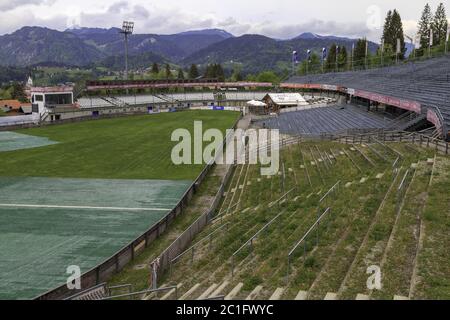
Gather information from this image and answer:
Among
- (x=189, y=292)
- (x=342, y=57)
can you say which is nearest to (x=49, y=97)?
(x=189, y=292)

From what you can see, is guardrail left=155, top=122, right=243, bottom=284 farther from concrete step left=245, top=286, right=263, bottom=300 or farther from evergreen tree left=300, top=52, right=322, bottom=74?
evergreen tree left=300, top=52, right=322, bottom=74

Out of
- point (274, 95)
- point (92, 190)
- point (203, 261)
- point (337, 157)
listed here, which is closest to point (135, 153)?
point (92, 190)

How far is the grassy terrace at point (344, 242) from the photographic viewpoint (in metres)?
10.6

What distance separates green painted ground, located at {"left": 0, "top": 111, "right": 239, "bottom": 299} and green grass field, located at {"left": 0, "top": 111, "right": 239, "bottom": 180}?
86mm

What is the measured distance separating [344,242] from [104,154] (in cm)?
3212

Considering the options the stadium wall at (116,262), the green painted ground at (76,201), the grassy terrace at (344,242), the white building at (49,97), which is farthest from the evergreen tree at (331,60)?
the stadium wall at (116,262)

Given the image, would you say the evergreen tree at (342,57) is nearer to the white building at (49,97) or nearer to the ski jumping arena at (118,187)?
the ski jumping arena at (118,187)

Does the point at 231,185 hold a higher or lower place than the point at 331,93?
lower

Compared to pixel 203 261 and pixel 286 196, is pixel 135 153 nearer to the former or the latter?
pixel 286 196

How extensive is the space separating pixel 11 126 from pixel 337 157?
5146 cm

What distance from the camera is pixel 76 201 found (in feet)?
82.7

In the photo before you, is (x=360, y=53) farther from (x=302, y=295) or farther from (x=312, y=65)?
(x=302, y=295)

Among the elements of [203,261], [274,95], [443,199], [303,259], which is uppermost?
[274,95]
